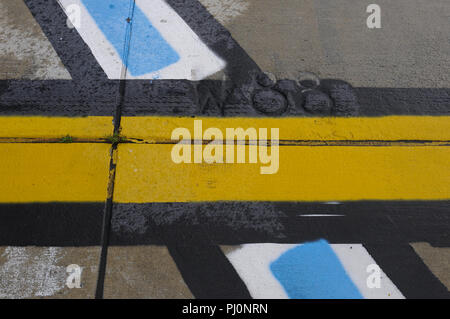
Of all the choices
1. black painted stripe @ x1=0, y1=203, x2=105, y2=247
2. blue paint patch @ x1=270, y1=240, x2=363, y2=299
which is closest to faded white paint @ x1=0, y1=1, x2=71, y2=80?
black painted stripe @ x1=0, y1=203, x2=105, y2=247

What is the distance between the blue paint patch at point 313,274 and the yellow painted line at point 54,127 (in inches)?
61.4

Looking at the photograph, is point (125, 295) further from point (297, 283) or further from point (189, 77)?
point (189, 77)

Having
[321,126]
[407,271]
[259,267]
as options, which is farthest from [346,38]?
[259,267]

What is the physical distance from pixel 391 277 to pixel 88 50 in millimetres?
2841

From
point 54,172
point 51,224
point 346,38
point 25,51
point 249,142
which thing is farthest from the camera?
point 346,38

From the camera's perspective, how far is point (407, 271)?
209 cm

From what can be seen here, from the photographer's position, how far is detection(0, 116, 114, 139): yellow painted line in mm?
2439

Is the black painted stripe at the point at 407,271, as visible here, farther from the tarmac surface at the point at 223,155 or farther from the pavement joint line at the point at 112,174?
the pavement joint line at the point at 112,174

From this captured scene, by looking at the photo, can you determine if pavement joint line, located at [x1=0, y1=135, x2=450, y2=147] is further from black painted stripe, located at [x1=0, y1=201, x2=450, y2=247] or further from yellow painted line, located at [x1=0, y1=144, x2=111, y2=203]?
black painted stripe, located at [x1=0, y1=201, x2=450, y2=247]

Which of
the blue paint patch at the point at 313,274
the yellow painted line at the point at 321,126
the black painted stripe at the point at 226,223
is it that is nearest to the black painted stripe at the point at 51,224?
the black painted stripe at the point at 226,223

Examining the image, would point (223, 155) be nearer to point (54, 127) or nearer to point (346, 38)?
point (54, 127)

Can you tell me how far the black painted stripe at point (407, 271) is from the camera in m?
2.05

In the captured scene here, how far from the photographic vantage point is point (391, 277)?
2070 mm

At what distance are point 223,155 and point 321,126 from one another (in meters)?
0.80
